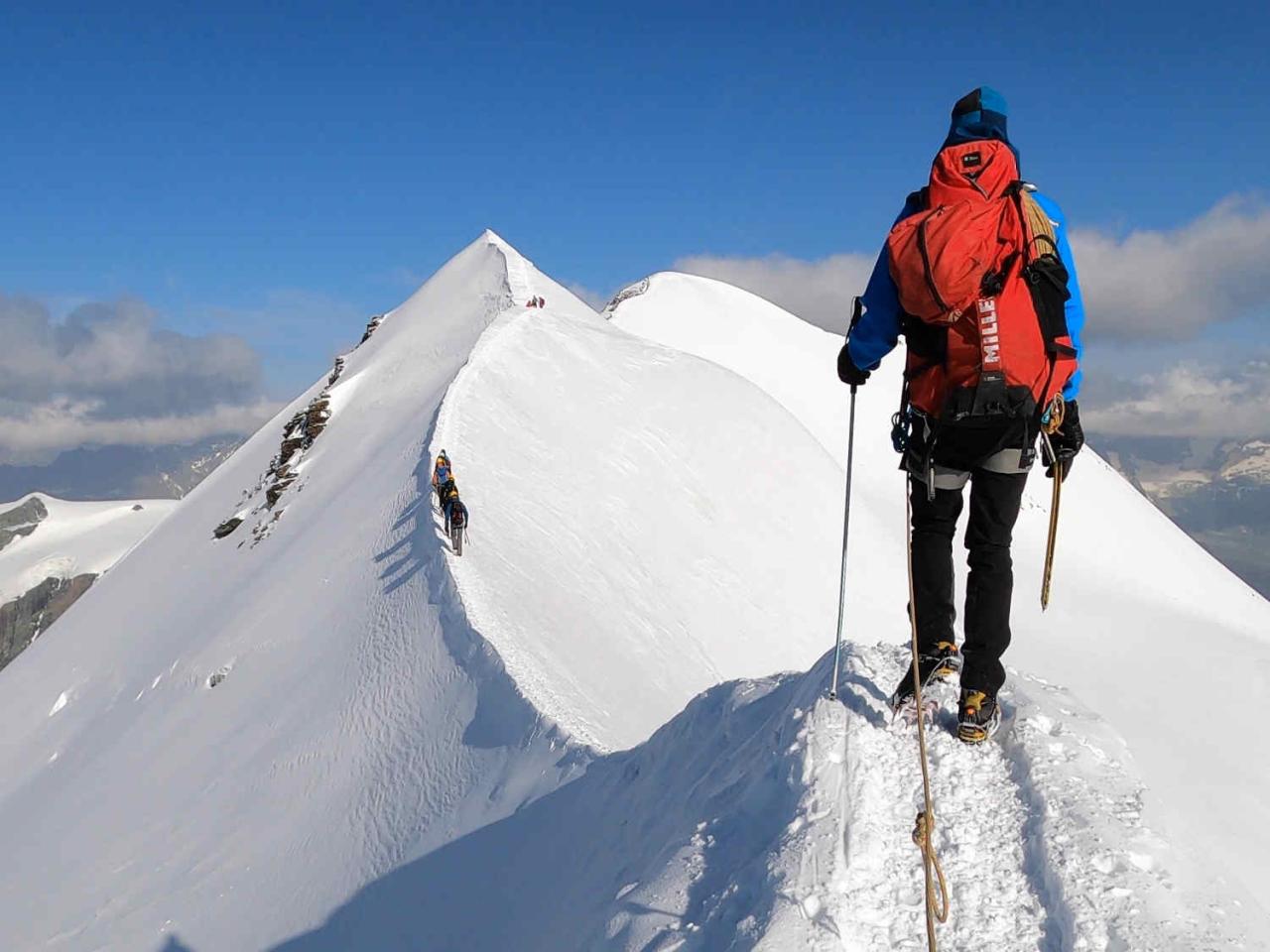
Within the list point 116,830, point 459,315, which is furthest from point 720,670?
point 459,315

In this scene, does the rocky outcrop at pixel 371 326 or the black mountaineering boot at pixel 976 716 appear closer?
the black mountaineering boot at pixel 976 716

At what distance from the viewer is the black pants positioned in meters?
4.84

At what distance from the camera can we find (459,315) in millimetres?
41312

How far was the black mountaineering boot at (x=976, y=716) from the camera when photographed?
4.79 m

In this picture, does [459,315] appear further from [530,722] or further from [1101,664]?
[530,722]

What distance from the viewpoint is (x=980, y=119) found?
4.91m

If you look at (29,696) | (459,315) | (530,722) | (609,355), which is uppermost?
(459,315)

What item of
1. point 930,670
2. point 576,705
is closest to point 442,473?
point 576,705

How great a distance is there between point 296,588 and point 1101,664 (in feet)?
93.1

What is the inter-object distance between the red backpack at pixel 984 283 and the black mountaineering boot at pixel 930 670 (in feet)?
4.75

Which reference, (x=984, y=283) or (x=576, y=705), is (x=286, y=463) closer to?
(x=576, y=705)

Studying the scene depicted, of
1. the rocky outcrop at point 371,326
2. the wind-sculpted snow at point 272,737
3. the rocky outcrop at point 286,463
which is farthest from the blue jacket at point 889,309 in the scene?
the rocky outcrop at point 371,326

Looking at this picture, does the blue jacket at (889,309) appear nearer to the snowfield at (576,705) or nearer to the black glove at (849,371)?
the black glove at (849,371)

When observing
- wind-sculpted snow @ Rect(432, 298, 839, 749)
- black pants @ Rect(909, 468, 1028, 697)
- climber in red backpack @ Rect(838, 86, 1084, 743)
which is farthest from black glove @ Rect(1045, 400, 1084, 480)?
wind-sculpted snow @ Rect(432, 298, 839, 749)
